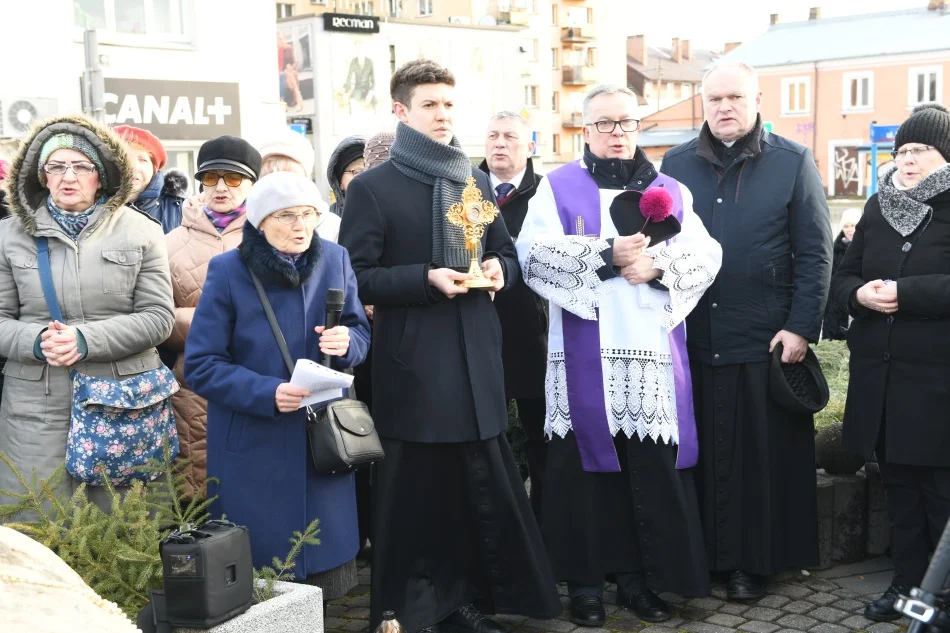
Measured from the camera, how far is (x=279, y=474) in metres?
4.29

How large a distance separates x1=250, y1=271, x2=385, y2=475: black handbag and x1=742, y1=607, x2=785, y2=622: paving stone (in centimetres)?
190

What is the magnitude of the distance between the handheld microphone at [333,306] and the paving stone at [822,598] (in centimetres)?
254

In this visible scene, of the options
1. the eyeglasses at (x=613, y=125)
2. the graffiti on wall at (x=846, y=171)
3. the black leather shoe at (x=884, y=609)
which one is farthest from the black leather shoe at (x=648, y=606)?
the graffiti on wall at (x=846, y=171)

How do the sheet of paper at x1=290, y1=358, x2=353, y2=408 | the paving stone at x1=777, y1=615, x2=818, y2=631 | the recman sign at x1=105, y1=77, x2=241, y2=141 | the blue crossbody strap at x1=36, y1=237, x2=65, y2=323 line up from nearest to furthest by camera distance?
the sheet of paper at x1=290, y1=358, x2=353, y2=408 → the blue crossbody strap at x1=36, y1=237, x2=65, y2=323 → the paving stone at x1=777, y1=615, x2=818, y2=631 → the recman sign at x1=105, y1=77, x2=241, y2=141

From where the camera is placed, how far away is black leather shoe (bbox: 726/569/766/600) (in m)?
5.31

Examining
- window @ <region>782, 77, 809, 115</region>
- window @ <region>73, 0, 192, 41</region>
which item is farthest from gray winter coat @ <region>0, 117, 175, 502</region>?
window @ <region>782, 77, 809, 115</region>

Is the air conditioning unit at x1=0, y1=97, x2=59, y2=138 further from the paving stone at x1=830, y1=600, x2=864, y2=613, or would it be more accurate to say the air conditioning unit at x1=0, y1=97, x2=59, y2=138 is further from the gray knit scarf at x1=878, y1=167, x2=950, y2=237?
the paving stone at x1=830, y1=600, x2=864, y2=613

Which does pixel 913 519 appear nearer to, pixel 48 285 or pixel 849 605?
pixel 849 605

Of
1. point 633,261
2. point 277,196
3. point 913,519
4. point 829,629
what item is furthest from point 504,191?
point 829,629

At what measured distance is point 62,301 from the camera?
14.9 feet

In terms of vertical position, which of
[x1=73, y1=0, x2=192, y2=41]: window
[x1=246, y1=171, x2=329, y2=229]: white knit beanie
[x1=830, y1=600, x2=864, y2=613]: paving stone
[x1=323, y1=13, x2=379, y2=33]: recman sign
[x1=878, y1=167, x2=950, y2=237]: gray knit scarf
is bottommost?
[x1=830, y1=600, x2=864, y2=613]: paving stone

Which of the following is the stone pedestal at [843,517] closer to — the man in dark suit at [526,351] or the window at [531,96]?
the man in dark suit at [526,351]

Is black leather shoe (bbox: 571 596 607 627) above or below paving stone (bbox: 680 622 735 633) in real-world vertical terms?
above

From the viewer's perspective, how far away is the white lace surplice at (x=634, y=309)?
16.5 feet
